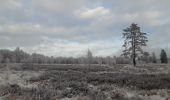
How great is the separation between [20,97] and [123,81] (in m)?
9.24

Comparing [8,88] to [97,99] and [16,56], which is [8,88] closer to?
[97,99]

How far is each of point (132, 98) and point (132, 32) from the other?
128ft

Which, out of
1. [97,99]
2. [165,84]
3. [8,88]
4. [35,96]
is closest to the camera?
[97,99]

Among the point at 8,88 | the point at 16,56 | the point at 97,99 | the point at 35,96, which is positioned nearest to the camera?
the point at 97,99

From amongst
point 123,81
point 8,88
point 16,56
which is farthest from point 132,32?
point 16,56

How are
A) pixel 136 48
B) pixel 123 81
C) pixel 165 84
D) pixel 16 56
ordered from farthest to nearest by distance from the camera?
1. pixel 16 56
2. pixel 136 48
3. pixel 123 81
4. pixel 165 84

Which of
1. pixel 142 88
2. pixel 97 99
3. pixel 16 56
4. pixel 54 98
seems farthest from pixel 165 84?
pixel 16 56

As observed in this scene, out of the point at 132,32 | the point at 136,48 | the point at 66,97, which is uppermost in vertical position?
the point at 132,32

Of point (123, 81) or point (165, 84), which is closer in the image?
point (165, 84)

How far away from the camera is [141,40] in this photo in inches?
1914

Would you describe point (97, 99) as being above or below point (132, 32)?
below

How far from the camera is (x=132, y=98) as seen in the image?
458 inches

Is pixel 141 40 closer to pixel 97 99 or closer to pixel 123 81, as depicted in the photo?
pixel 123 81

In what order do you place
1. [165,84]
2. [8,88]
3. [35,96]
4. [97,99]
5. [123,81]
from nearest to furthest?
1. [97,99]
2. [35,96]
3. [8,88]
4. [165,84]
5. [123,81]
